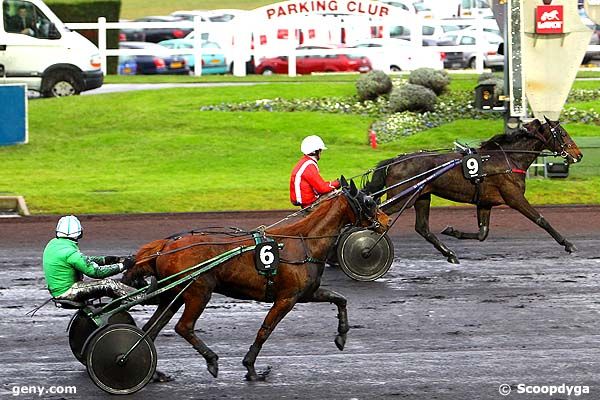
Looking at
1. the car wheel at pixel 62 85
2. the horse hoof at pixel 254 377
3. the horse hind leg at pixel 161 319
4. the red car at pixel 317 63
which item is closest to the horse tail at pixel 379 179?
the horse hoof at pixel 254 377

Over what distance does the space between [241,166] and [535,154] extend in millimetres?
8092

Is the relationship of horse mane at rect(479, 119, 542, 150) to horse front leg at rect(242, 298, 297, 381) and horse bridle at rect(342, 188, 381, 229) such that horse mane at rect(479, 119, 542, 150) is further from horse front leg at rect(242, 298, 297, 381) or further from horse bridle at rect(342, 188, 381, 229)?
horse front leg at rect(242, 298, 297, 381)

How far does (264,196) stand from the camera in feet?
60.8

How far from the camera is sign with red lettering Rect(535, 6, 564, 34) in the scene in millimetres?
20656

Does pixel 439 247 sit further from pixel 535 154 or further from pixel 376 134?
pixel 376 134

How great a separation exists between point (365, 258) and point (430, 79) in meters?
13.5

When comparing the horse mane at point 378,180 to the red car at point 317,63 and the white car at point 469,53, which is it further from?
the red car at point 317,63

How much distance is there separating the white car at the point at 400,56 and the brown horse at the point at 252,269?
71.1 feet

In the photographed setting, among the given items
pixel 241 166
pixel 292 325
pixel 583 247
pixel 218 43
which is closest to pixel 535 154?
pixel 583 247

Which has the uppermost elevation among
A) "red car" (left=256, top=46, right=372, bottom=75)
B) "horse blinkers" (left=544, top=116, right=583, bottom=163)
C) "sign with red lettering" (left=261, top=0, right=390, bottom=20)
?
"sign with red lettering" (left=261, top=0, right=390, bottom=20)

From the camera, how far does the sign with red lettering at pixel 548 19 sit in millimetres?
20656

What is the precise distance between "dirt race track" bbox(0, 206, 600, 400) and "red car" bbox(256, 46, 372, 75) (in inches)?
765

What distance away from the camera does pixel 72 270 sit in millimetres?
9250

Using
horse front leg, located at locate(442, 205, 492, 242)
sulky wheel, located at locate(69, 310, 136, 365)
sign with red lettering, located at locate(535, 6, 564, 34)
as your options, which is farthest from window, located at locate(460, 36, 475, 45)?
sulky wheel, located at locate(69, 310, 136, 365)
